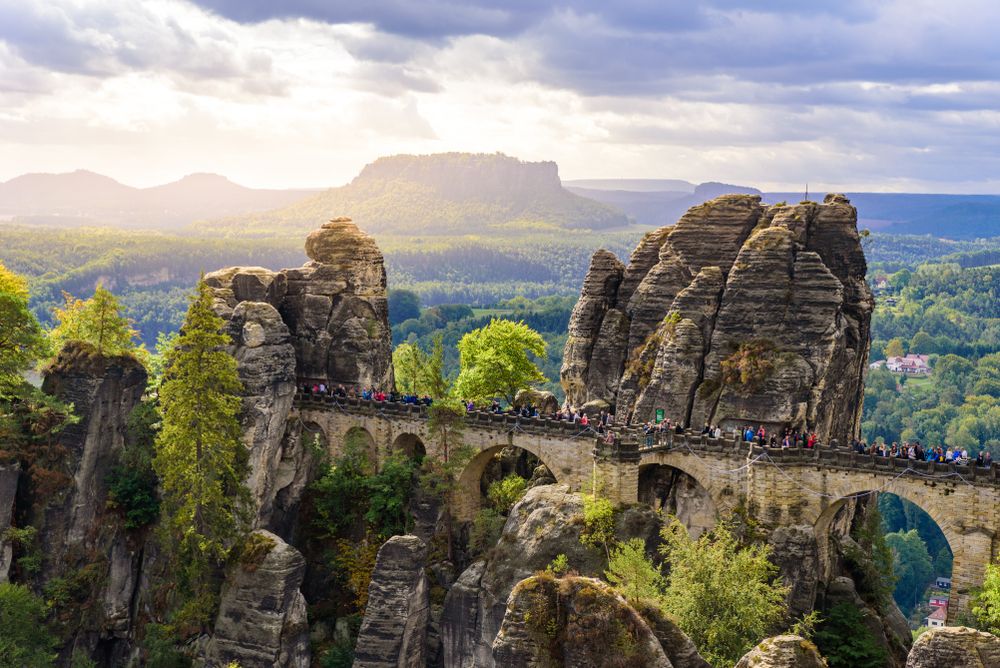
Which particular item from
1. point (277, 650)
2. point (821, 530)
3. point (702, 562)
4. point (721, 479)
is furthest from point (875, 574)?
point (277, 650)

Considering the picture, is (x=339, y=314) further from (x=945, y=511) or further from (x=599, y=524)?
(x=945, y=511)

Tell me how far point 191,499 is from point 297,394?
11.7 m

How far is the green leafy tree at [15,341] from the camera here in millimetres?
68188

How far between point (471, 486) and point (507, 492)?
2613mm

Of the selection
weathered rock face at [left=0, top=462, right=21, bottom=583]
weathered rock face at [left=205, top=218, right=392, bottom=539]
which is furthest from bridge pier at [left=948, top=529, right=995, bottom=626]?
weathered rock face at [left=0, top=462, right=21, bottom=583]

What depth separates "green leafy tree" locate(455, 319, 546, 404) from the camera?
8038cm

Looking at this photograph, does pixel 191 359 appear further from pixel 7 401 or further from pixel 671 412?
pixel 671 412

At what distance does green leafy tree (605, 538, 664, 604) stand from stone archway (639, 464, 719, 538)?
615 cm

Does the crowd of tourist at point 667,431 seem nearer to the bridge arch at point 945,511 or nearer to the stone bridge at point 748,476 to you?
the stone bridge at point 748,476

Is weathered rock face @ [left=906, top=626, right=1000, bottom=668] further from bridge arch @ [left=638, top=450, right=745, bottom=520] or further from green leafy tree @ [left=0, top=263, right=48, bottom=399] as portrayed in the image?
green leafy tree @ [left=0, top=263, right=48, bottom=399]

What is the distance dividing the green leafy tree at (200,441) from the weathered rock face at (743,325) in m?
21.3

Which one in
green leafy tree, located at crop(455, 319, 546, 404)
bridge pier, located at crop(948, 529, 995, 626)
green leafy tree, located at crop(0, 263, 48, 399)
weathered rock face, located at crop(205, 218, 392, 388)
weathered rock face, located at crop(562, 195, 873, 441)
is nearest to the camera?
bridge pier, located at crop(948, 529, 995, 626)

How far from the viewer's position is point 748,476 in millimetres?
60844

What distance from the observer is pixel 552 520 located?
60.5 meters
